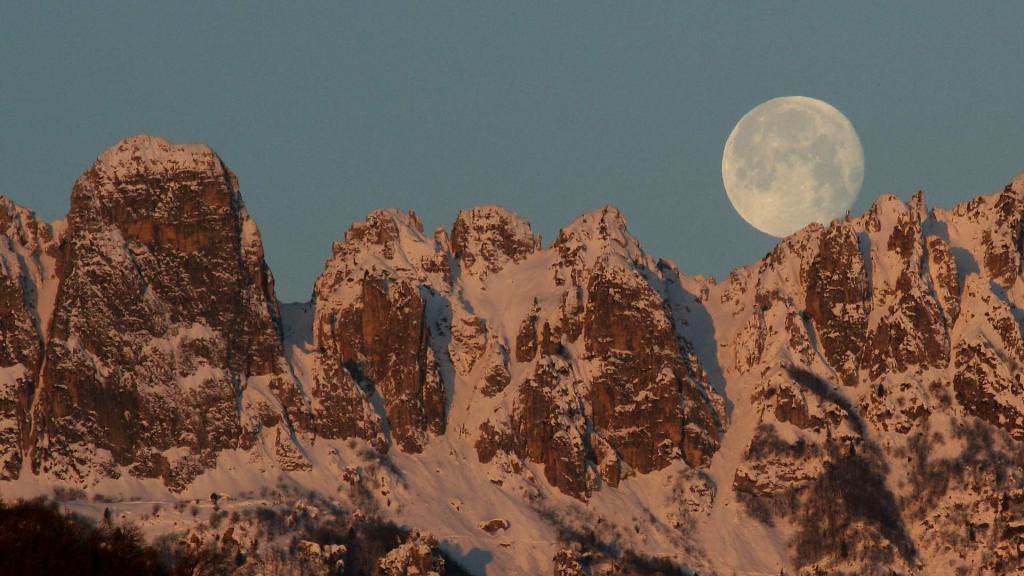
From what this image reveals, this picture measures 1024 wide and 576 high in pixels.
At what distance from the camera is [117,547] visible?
189 metres

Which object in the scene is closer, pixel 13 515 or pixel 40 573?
pixel 40 573

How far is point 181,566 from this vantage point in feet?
608

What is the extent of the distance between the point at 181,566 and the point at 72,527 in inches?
671

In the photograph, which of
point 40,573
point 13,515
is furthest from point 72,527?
point 40,573

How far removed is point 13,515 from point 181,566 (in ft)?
55.9

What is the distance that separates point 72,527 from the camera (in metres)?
198

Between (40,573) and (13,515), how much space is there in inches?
769

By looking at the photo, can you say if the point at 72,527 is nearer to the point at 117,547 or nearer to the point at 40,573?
the point at 117,547

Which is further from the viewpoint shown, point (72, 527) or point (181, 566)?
point (72, 527)

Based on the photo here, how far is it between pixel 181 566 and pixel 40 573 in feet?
44.4

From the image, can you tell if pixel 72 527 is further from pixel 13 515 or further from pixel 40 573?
pixel 40 573

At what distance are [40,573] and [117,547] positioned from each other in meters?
14.4

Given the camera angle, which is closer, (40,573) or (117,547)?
(40,573)
